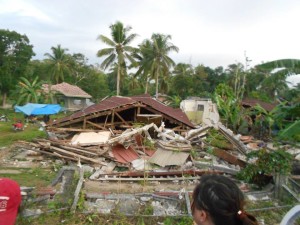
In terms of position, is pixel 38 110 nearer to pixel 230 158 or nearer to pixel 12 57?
pixel 12 57

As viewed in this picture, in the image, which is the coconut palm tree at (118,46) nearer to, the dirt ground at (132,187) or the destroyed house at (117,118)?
the destroyed house at (117,118)

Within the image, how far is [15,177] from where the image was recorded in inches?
398

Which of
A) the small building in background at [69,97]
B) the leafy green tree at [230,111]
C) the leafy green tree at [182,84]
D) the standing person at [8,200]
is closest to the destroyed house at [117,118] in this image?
the leafy green tree at [230,111]

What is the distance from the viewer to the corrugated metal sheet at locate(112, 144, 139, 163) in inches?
452

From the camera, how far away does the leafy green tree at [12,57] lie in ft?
122

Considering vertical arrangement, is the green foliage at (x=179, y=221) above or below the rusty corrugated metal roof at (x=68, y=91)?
below

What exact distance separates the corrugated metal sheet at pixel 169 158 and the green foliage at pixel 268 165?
2229 mm

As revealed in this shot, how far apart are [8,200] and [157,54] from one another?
34.7m

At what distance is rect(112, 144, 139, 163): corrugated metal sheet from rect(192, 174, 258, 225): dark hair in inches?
380

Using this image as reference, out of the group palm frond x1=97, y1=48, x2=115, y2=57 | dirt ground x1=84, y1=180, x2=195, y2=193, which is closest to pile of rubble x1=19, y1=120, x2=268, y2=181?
dirt ground x1=84, y1=180, x2=195, y2=193

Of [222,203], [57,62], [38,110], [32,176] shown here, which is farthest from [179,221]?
[57,62]

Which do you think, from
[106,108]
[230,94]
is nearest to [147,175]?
[106,108]

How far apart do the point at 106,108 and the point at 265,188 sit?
905 cm

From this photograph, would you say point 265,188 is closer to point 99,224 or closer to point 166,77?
point 99,224
